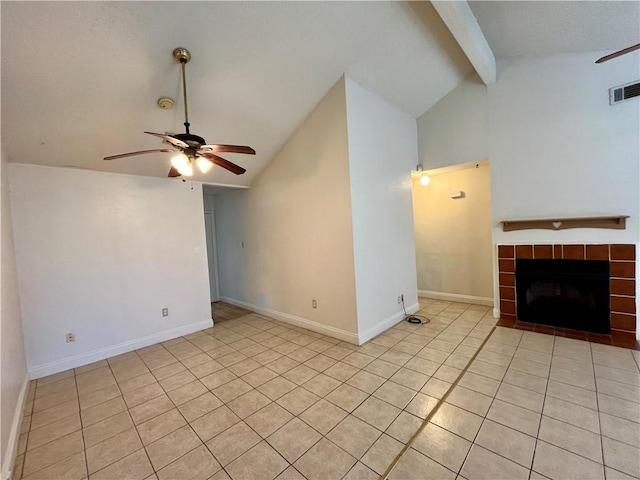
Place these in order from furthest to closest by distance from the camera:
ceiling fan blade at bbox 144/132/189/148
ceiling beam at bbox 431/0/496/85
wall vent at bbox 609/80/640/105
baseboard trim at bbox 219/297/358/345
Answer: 1. baseboard trim at bbox 219/297/358/345
2. wall vent at bbox 609/80/640/105
3. ceiling beam at bbox 431/0/496/85
4. ceiling fan blade at bbox 144/132/189/148

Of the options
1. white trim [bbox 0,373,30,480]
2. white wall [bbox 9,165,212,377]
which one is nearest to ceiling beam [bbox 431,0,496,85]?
white wall [bbox 9,165,212,377]

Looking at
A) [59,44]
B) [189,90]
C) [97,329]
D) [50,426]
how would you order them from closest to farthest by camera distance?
[59,44]
[50,426]
[189,90]
[97,329]

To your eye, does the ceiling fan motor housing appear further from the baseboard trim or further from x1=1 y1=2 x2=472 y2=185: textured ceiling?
the baseboard trim

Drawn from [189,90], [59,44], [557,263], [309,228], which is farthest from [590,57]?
[59,44]

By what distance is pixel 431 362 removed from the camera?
8.96 ft

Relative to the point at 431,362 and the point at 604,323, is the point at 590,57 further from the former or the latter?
the point at 431,362

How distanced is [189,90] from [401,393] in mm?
3503

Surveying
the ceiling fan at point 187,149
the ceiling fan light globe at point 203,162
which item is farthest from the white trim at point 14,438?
the ceiling fan light globe at point 203,162

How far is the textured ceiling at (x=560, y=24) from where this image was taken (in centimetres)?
262

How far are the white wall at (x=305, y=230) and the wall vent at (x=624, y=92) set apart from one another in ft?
10.0

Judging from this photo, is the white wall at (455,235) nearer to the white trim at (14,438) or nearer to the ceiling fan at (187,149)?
the ceiling fan at (187,149)

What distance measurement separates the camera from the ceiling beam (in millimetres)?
2416

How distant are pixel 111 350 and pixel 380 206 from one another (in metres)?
3.96

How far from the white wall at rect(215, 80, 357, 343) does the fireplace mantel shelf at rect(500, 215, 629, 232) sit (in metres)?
2.36
